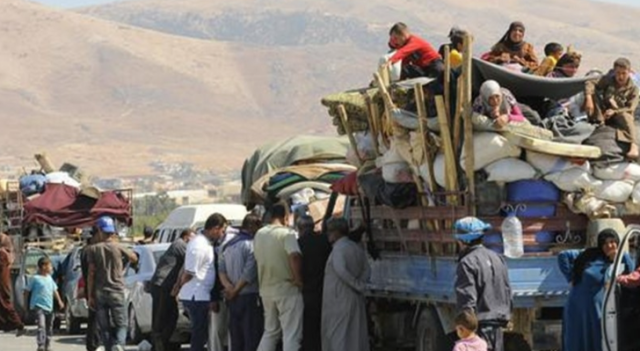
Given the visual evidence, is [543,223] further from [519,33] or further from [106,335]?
[106,335]

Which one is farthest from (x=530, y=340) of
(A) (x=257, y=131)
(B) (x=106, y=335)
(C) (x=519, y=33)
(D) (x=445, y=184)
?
(A) (x=257, y=131)

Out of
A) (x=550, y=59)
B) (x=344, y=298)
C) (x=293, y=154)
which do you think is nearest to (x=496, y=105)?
(x=550, y=59)

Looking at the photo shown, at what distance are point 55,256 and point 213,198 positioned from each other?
101 meters

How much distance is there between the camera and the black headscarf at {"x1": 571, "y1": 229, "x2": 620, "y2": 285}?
14.0 meters

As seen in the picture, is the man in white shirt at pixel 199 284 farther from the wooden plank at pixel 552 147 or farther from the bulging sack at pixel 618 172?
the bulging sack at pixel 618 172

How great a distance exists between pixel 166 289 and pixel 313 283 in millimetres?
2889

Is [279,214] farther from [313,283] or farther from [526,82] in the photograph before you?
[526,82]

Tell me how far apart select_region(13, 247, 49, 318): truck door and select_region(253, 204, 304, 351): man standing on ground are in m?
13.6

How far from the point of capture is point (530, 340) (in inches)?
615

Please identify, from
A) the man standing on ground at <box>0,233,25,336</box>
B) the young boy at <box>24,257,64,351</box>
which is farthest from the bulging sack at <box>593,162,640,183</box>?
the young boy at <box>24,257,64,351</box>

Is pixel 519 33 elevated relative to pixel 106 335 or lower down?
elevated

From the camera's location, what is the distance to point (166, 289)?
2042 centimetres

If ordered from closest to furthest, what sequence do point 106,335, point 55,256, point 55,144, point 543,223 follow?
point 543,223 → point 106,335 → point 55,256 → point 55,144

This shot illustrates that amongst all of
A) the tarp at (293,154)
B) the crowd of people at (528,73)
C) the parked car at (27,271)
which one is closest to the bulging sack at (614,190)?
the crowd of people at (528,73)
